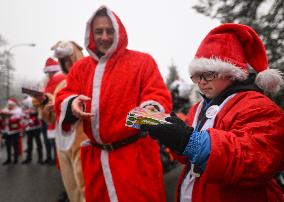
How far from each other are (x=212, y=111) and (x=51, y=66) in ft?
11.4

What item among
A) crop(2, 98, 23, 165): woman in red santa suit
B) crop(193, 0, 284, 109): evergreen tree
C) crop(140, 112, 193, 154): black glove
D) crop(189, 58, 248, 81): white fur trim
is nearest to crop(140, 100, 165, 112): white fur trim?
crop(189, 58, 248, 81): white fur trim

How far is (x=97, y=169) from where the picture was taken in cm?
263

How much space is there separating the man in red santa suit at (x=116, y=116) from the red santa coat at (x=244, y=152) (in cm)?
80

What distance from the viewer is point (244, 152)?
4.73ft

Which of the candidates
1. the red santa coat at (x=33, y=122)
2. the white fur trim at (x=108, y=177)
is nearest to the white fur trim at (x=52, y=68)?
the white fur trim at (x=108, y=177)

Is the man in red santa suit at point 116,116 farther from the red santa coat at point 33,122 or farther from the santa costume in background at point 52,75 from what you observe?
the red santa coat at point 33,122

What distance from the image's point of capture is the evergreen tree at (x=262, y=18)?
3.80 m

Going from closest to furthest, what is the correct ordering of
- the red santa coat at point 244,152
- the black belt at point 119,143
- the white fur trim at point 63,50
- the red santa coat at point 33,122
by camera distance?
1. the red santa coat at point 244,152
2. the black belt at point 119,143
3. the white fur trim at point 63,50
4. the red santa coat at point 33,122

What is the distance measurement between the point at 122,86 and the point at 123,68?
166 millimetres

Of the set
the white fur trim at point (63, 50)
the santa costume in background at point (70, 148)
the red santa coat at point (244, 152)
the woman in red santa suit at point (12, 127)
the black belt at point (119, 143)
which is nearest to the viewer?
the red santa coat at point (244, 152)

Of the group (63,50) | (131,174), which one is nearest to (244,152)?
(131,174)

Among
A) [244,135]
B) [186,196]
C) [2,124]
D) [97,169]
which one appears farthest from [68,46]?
[2,124]

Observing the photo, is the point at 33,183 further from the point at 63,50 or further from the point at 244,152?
the point at 244,152

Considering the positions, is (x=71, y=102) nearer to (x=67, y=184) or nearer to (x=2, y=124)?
(x=67, y=184)
